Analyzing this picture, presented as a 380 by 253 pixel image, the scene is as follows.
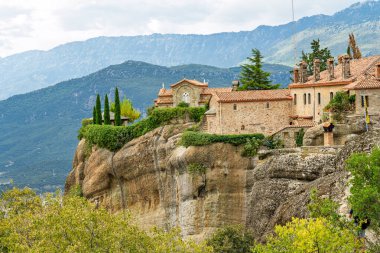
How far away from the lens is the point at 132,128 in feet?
261

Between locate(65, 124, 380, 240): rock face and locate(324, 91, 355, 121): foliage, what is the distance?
212 inches

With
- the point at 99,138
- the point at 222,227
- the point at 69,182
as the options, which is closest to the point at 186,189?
the point at 222,227

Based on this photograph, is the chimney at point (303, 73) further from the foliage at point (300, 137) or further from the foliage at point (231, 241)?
the foliage at point (231, 241)

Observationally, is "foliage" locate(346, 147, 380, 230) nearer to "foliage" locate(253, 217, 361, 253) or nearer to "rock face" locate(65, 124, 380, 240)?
"foliage" locate(253, 217, 361, 253)

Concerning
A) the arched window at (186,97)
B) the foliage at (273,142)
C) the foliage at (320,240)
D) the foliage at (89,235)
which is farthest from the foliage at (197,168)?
the foliage at (320,240)

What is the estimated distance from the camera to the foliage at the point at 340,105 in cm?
6159

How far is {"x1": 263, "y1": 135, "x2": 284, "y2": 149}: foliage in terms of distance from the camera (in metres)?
67.4

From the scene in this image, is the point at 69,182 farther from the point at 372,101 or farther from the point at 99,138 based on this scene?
the point at 372,101

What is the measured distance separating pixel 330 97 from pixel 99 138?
28.3m

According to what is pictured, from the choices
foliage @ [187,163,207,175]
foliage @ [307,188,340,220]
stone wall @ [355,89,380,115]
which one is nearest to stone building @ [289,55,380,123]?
stone wall @ [355,89,380,115]

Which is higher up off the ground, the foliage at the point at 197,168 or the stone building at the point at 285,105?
the stone building at the point at 285,105

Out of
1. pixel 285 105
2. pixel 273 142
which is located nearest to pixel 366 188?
pixel 273 142

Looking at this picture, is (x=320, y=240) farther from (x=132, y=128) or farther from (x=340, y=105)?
(x=132, y=128)

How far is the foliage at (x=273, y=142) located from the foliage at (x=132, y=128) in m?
10.4
